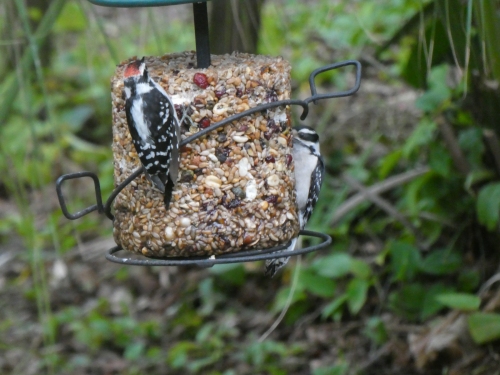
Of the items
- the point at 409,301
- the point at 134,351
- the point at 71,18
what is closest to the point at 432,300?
the point at 409,301

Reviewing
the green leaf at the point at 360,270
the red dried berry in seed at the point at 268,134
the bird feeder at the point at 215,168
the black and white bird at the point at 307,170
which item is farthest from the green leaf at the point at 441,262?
the red dried berry in seed at the point at 268,134

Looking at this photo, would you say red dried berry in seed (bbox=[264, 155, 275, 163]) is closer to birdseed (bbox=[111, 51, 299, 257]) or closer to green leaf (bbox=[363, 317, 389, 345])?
birdseed (bbox=[111, 51, 299, 257])

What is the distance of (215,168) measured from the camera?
2434 millimetres

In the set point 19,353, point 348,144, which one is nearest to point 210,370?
point 19,353

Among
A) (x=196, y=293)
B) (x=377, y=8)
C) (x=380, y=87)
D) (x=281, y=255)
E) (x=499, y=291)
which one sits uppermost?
(x=377, y=8)

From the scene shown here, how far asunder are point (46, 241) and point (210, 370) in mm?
2217

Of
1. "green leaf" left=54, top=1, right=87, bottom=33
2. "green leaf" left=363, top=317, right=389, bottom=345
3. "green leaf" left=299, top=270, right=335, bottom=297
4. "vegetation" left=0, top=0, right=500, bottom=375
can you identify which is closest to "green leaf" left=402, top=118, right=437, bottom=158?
"vegetation" left=0, top=0, right=500, bottom=375

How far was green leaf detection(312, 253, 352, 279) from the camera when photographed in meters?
4.41

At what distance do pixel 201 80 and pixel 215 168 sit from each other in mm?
299

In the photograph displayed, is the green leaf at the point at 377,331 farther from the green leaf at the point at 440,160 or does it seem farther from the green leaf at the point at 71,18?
the green leaf at the point at 71,18

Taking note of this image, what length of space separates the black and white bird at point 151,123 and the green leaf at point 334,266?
7.31 ft

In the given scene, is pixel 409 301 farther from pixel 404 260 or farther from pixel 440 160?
pixel 440 160

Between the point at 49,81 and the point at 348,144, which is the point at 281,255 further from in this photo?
the point at 49,81

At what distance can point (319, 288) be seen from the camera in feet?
14.9
